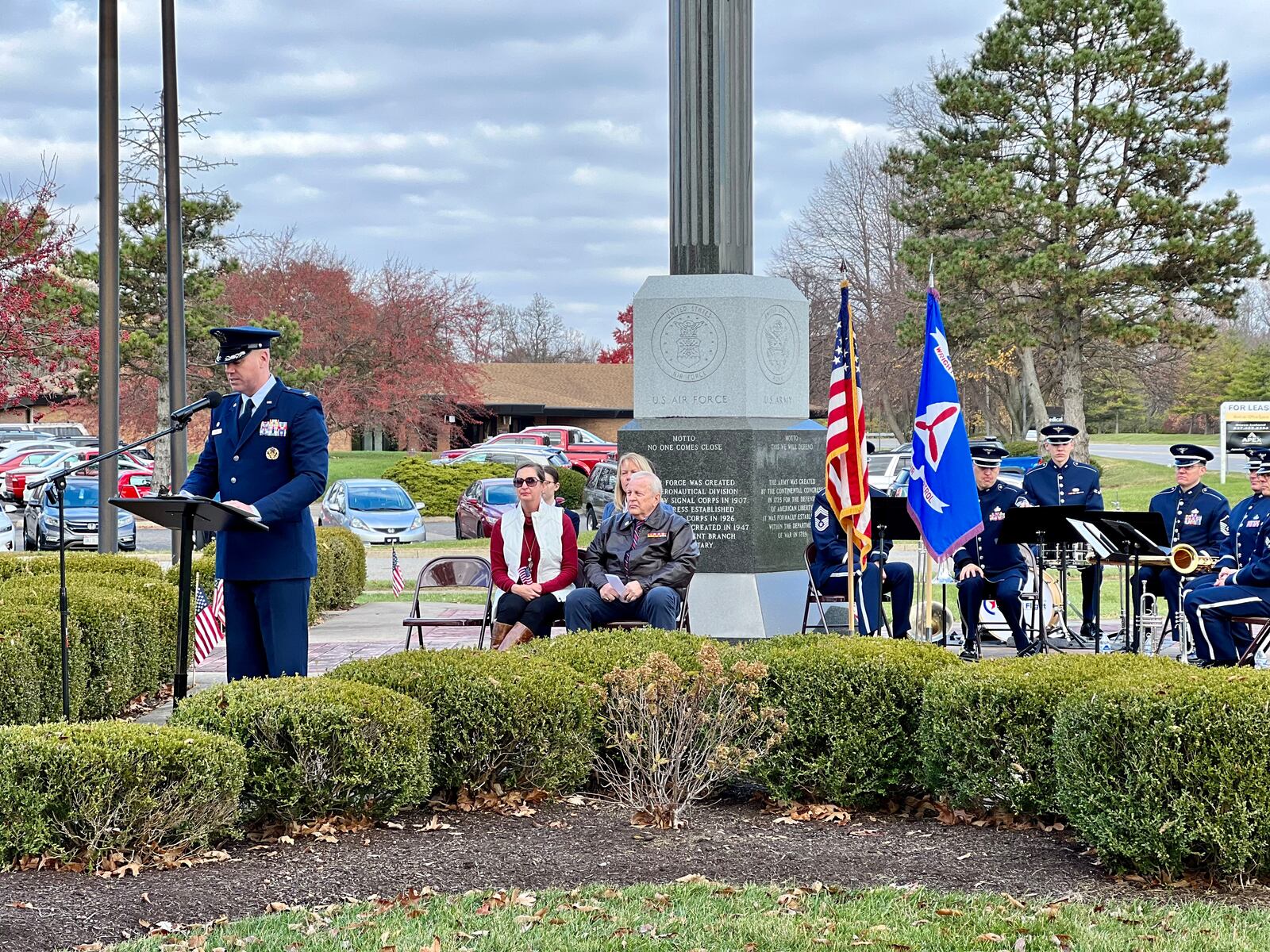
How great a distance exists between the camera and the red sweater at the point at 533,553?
957 centimetres

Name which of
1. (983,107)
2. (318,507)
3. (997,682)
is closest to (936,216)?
(983,107)

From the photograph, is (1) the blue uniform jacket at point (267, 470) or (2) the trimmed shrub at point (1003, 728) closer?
(2) the trimmed shrub at point (1003, 728)

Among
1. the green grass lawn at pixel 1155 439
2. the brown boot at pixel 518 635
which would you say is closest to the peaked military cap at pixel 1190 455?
the brown boot at pixel 518 635

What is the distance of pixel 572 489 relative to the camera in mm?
36125

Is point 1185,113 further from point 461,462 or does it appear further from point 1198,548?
point 1198,548

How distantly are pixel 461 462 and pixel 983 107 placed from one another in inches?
677

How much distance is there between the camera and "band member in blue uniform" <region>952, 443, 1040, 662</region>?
37.4ft

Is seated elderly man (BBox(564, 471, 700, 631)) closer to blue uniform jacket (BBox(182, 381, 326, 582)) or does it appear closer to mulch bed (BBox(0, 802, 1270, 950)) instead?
blue uniform jacket (BBox(182, 381, 326, 582))

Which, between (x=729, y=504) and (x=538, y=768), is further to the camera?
(x=729, y=504)

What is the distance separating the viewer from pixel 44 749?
17.4ft

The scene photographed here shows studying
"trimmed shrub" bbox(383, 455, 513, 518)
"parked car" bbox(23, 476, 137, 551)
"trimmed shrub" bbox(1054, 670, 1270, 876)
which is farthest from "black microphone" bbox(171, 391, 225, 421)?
"trimmed shrub" bbox(383, 455, 513, 518)

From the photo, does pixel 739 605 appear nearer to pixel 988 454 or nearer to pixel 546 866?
pixel 988 454

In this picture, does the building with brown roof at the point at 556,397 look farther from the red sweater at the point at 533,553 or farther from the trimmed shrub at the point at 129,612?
the red sweater at the point at 533,553

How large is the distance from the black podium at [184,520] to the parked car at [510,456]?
3235cm
